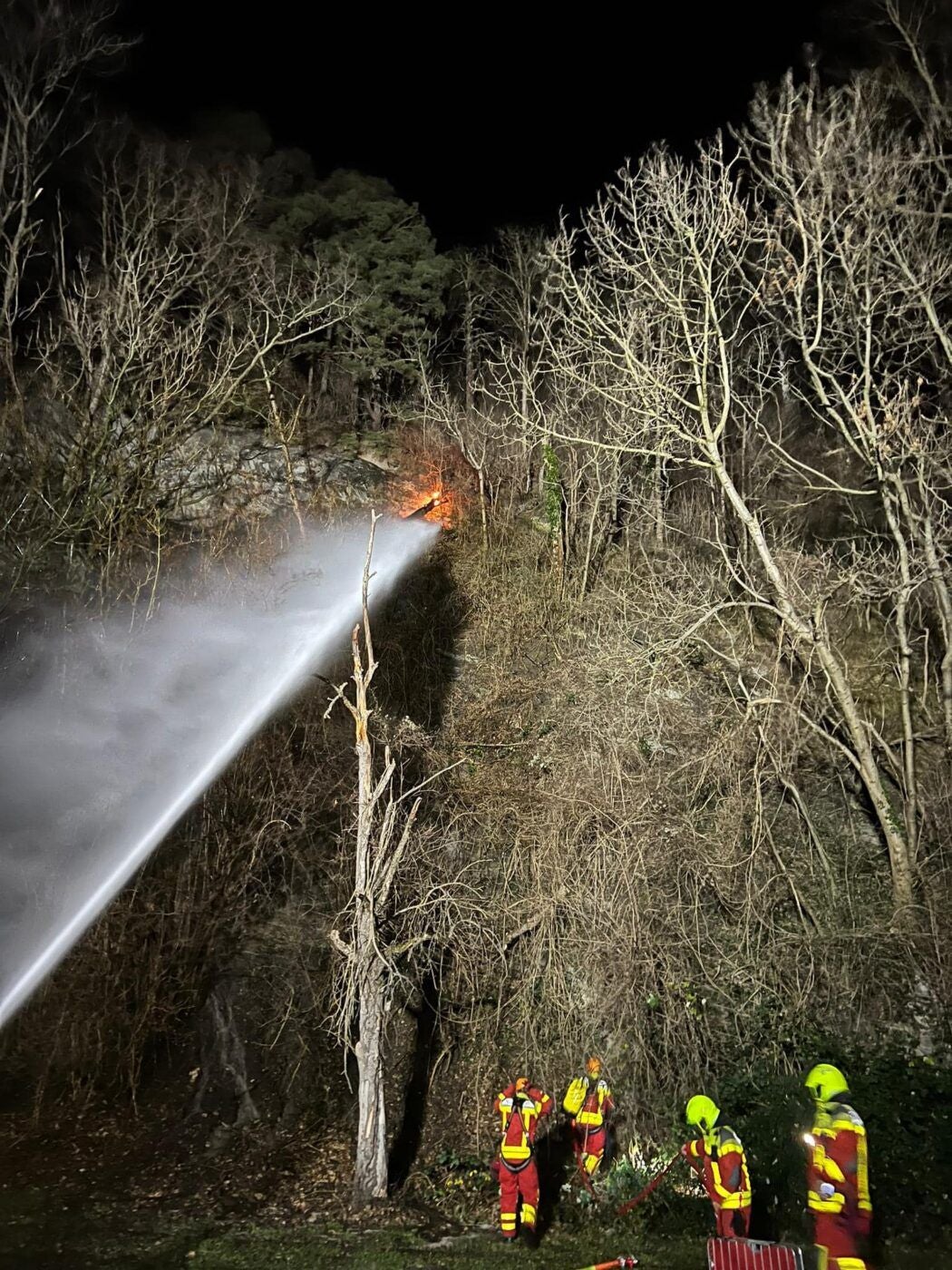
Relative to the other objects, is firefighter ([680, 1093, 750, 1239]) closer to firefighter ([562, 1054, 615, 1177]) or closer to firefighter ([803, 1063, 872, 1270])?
firefighter ([803, 1063, 872, 1270])

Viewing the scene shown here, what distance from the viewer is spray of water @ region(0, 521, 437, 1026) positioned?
13.6 meters

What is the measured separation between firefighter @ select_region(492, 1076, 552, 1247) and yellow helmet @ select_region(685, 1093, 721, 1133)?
61.7 inches

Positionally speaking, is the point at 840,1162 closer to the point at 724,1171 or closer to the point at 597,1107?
the point at 724,1171

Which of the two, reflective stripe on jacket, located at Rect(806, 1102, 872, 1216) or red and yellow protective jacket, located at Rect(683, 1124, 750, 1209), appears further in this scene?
red and yellow protective jacket, located at Rect(683, 1124, 750, 1209)

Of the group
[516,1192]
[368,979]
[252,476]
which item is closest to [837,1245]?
[516,1192]

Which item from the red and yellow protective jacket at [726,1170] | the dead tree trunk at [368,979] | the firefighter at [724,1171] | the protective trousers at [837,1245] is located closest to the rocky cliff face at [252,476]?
the dead tree trunk at [368,979]

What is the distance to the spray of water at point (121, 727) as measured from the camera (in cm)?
1357

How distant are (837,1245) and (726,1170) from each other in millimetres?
1158

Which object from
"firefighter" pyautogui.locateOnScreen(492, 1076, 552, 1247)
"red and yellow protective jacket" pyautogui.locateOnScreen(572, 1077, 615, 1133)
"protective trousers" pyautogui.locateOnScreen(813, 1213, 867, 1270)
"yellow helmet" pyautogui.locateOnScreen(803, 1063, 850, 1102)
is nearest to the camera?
"protective trousers" pyautogui.locateOnScreen(813, 1213, 867, 1270)

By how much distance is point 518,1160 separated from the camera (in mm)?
8953

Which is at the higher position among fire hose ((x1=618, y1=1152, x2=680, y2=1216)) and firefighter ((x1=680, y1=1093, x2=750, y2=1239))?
firefighter ((x1=680, y1=1093, x2=750, y2=1239))

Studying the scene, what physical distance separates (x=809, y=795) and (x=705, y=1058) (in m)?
5.30

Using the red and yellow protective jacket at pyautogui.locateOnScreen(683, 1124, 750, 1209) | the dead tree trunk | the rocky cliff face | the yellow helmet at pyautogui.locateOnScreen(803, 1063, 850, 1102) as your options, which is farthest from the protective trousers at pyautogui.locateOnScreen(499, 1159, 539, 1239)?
the rocky cliff face

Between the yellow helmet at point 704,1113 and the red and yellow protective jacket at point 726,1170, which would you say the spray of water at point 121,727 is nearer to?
the yellow helmet at point 704,1113
